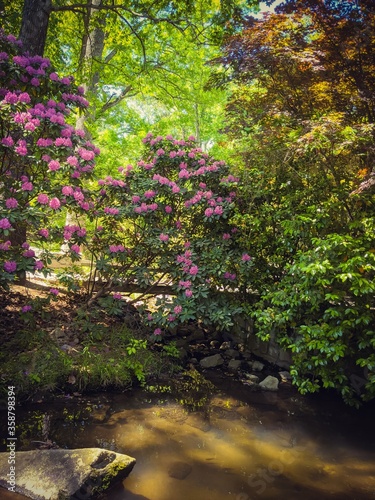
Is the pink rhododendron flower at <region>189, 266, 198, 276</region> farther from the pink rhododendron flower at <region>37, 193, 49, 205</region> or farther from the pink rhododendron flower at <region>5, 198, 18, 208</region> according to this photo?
the pink rhododendron flower at <region>5, 198, 18, 208</region>

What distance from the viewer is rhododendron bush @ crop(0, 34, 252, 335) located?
393 centimetres

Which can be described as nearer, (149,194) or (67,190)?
(67,190)

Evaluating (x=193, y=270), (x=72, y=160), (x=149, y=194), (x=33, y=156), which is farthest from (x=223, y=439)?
(x=33, y=156)

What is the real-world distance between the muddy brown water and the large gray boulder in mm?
108

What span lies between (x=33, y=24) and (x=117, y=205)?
299 cm

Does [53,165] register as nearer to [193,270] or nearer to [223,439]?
[193,270]

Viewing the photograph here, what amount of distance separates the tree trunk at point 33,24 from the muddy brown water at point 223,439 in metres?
4.99

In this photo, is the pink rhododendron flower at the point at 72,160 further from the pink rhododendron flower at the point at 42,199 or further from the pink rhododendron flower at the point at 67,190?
the pink rhododendron flower at the point at 42,199

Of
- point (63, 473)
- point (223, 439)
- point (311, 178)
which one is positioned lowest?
point (223, 439)

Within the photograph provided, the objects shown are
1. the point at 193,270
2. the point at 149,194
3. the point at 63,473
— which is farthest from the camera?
the point at 149,194

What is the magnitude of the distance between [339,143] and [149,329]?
142 inches

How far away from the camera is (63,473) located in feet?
8.43

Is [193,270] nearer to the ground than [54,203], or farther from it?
nearer to the ground

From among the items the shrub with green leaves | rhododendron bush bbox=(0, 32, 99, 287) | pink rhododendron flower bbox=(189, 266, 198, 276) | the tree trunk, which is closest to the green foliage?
the shrub with green leaves
